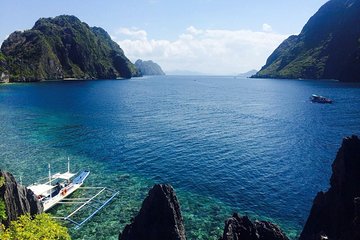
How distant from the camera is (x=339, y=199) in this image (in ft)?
128

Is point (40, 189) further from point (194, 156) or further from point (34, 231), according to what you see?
point (194, 156)

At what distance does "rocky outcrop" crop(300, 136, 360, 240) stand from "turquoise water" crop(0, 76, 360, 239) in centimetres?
1188

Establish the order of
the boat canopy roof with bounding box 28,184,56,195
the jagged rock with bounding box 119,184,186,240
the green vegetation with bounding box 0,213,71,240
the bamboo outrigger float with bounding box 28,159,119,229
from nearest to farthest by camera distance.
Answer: the green vegetation with bounding box 0,213,71,240 → the jagged rock with bounding box 119,184,186,240 → the bamboo outrigger float with bounding box 28,159,119,229 → the boat canopy roof with bounding box 28,184,56,195

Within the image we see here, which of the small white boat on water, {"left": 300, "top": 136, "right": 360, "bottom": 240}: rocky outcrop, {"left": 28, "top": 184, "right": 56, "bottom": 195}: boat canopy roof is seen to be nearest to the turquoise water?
the small white boat on water

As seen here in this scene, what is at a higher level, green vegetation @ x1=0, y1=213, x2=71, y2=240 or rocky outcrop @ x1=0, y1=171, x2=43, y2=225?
green vegetation @ x1=0, y1=213, x2=71, y2=240

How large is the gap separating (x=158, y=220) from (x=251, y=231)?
10.1m

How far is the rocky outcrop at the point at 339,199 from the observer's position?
37.1 meters

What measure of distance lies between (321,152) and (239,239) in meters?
68.3

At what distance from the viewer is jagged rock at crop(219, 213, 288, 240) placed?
31812 millimetres

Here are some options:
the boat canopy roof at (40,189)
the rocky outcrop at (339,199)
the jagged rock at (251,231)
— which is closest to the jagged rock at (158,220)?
the jagged rock at (251,231)

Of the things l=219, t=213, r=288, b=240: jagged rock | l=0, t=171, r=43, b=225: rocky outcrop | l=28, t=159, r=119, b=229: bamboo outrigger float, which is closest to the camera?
l=219, t=213, r=288, b=240: jagged rock

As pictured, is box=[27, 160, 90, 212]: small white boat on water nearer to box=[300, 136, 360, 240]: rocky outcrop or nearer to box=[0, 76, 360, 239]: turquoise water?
box=[0, 76, 360, 239]: turquoise water

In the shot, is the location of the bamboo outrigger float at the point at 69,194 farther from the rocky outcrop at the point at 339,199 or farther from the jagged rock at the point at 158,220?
the rocky outcrop at the point at 339,199

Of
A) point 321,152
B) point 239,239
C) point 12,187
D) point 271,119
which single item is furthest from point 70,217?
point 271,119
